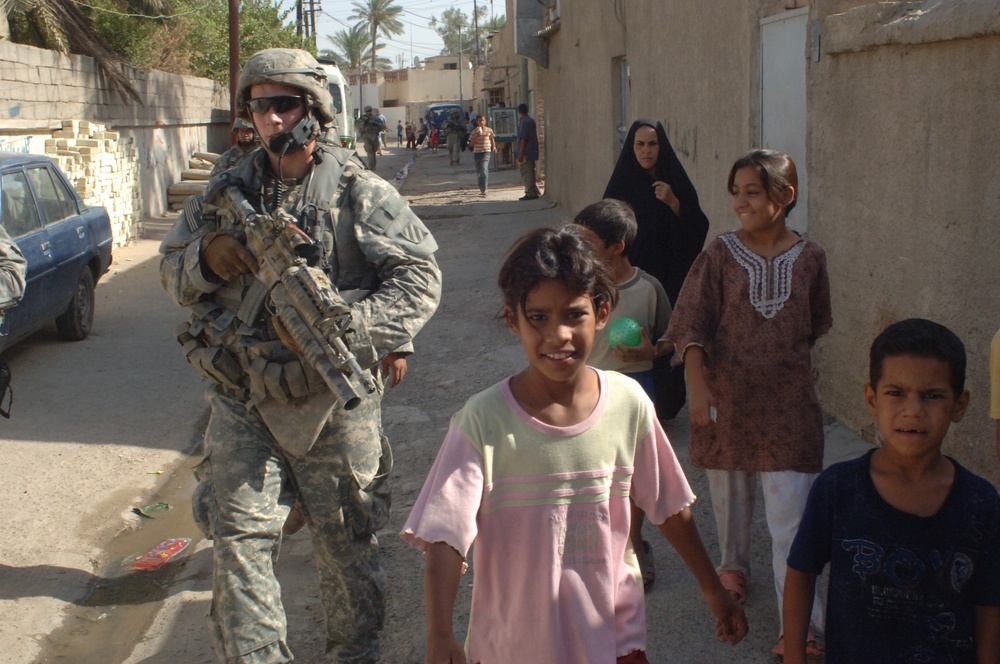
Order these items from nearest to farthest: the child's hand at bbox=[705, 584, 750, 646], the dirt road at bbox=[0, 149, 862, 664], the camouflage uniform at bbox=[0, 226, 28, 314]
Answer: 1. the child's hand at bbox=[705, 584, 750, 646]
2. the dirt road at bbox=[0, 149, 862, 664]
3. the camouflage uniform at bbox=[0, 226, 28, 314]

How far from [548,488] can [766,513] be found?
4.95ft

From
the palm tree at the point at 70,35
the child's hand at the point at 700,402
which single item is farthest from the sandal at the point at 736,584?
the palm tree at the point at 70,35

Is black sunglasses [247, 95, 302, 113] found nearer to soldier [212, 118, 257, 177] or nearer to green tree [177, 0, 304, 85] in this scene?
soldier [212, 118, 257, 177]

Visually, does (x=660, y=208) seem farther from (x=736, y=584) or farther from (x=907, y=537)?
(x=907, y=537)

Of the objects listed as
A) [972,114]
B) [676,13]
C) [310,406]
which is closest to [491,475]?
[310,406]

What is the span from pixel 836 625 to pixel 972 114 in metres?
2.56

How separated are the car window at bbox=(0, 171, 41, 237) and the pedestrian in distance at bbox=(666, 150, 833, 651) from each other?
6.00 m

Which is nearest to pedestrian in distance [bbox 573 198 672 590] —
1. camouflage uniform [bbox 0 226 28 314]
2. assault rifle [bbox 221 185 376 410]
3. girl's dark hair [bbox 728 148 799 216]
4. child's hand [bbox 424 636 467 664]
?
girl's dark hair [bbox 728 148 799 216]

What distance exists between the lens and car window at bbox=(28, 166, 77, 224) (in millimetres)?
8508

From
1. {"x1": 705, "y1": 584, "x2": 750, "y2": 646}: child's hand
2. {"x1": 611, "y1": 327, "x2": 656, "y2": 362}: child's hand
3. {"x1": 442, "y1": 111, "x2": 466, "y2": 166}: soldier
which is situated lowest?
{"x1": 705, "y1": 584, "x2": 750, "y2": 646}: child's hand

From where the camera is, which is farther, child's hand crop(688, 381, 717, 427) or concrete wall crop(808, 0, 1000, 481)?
concrete wall crop(808, 0, 1000, 481)

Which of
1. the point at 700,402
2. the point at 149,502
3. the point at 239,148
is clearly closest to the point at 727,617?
the point at 700,402

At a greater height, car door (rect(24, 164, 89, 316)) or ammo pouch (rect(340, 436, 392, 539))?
car door (rect(24, 164, 89, 316))

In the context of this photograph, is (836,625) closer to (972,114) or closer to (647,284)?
(647,284)
